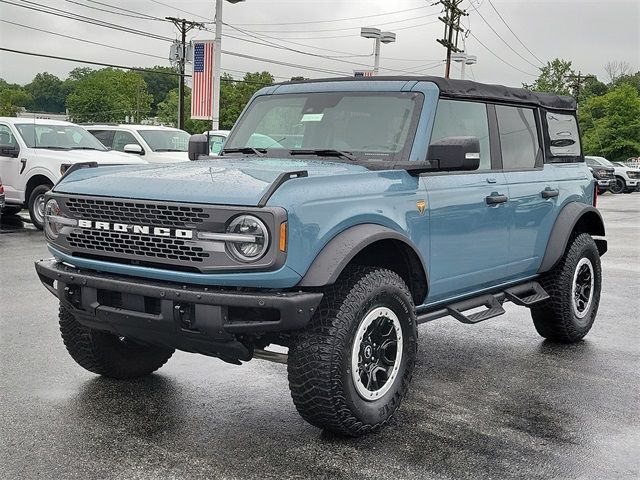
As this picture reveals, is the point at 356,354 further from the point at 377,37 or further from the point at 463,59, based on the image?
the point at 463,59

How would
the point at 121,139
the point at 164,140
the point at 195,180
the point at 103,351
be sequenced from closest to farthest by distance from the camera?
the point at 195,180 < the point at 103,351 < the point at 164,140 < the point at 121,139

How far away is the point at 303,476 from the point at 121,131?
14.2 m

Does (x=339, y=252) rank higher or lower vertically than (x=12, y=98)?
lower

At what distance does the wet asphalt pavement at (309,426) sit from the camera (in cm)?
378

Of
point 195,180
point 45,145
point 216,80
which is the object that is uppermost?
point 216,80

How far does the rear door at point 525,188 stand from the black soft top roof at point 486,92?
0.27 ft

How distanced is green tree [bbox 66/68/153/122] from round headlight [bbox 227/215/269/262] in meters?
95.5

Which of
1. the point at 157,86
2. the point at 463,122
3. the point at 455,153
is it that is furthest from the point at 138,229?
the point at 157,86

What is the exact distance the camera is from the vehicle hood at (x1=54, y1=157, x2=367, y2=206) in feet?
12.4

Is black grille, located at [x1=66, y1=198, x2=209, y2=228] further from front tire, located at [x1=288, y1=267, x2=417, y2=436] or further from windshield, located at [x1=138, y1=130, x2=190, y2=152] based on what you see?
windshield, located at [x1=138, y1=130, x2=190, y2=152]

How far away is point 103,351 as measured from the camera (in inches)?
191

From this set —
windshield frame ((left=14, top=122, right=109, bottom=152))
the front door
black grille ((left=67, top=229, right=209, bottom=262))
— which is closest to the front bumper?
black grille ((left=67, top=229, right=209, bottom=262))

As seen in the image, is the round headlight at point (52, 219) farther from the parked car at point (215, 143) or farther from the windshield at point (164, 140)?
the windshield at point (164, 140)

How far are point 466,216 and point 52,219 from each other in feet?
8.35
